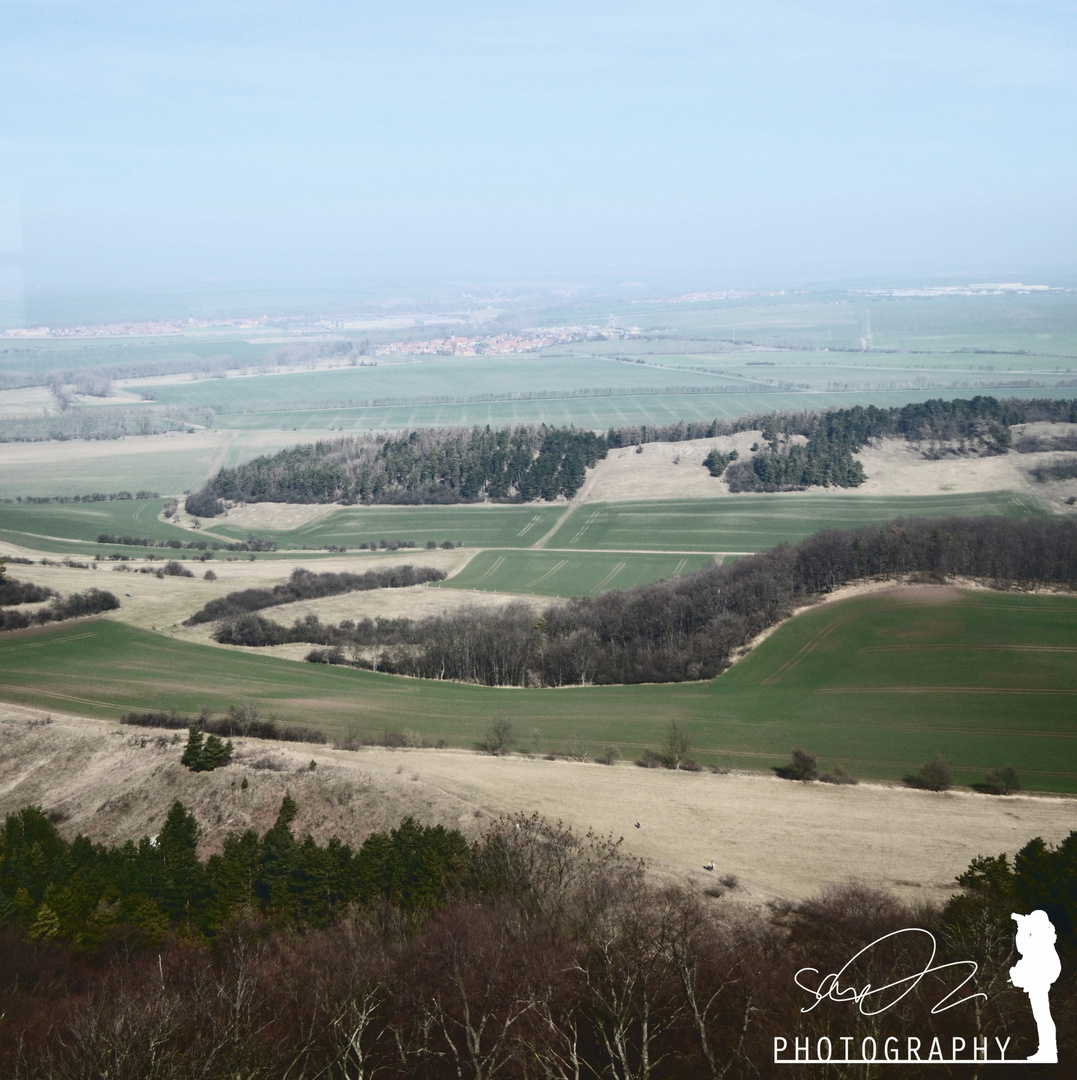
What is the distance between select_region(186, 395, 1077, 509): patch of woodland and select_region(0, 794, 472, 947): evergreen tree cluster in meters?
77.9

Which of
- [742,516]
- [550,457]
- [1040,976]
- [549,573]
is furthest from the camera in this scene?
[550,457]

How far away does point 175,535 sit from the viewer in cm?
9631

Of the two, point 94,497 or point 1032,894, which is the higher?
point 1032,894

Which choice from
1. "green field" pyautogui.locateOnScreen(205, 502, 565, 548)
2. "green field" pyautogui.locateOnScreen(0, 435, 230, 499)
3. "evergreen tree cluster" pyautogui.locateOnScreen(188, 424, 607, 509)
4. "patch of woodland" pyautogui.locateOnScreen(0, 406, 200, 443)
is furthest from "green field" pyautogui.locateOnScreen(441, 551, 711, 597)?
"patch of woodland" pyautogui.locateOnScreen(0, 406, 200, 443)

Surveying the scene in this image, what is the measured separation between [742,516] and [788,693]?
44.9 metres

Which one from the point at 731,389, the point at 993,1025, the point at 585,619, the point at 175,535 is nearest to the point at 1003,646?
the point at 585,619

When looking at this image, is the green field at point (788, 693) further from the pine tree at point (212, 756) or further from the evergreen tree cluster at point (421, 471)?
the evergreen tree cluster at point (421, 471)

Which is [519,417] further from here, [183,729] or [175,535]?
[183,729]

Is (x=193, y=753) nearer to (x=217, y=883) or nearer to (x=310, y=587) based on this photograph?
(x=217, y=883)

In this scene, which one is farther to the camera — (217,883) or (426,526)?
(426,526)

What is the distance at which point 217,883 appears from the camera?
1128 inches

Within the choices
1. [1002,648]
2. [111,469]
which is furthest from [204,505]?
[1002,648]

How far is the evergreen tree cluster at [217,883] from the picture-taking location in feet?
87.0

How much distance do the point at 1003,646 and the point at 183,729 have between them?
40.5 metres
